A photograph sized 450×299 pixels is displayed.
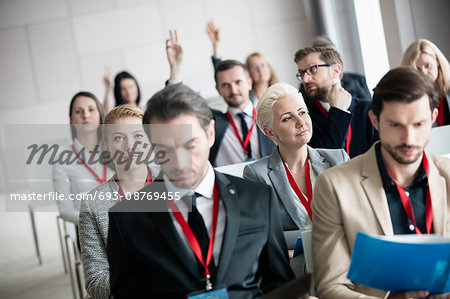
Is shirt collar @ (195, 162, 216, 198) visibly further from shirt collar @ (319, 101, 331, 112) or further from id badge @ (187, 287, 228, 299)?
shirt collar @ (319, 101, 331, 112)

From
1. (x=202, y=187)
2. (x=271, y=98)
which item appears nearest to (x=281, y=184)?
(x=271, y=98)

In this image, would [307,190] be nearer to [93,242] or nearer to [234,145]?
[93,242]

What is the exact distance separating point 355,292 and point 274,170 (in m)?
1.07

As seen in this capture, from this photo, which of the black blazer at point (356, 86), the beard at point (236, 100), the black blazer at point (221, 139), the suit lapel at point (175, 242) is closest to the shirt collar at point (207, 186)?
the suit lapel at point (175, 242)

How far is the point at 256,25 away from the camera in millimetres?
9477

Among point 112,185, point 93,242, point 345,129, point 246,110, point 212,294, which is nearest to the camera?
point 212,294

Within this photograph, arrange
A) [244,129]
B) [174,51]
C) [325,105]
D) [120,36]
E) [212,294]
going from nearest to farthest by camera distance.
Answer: [212,294], [325,105], [244,129], [174,51], [120,36]

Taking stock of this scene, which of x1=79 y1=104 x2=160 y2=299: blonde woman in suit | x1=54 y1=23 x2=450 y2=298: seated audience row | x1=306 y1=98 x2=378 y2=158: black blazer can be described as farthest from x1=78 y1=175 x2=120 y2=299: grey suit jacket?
x1=306 y1=98 x2=378 y2=158: black blazer

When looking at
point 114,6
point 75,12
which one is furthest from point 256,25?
point 75,12

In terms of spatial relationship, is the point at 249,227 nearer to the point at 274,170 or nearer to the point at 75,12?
the point at 274,170

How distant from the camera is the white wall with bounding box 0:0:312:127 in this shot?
9.41m

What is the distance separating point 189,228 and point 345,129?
1953 millimetres

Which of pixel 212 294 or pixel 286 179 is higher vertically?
pixel 286 179

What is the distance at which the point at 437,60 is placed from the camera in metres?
4.56
